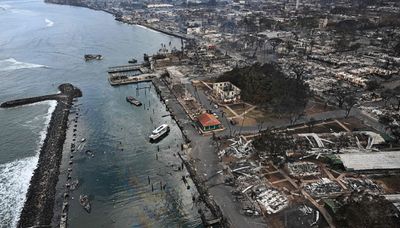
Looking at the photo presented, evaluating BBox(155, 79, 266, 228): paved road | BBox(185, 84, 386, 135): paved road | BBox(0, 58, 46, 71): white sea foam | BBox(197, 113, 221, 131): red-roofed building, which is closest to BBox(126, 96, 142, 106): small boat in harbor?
BBox(155, 79, 266, 228): paved road

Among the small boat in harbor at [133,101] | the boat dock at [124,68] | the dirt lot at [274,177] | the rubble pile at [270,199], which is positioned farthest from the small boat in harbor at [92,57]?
the rubble pile at [270,199]

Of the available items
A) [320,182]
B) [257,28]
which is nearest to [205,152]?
[320,182]

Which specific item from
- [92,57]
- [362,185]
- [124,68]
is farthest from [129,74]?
[362,185]

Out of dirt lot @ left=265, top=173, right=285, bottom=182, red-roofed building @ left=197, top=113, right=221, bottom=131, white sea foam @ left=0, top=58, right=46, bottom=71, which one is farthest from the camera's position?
white sea foam @ left=0, top=58, right=46, bottom=71

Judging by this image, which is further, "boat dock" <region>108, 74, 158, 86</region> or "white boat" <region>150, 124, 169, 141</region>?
"boat dock" <region>108, 74, 158, 86</region>

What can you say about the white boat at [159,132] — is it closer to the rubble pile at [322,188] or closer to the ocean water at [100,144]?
the ocean water at [100,144]

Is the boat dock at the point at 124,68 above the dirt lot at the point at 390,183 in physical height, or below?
below

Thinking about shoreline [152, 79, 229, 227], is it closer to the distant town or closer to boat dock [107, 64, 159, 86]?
the distant town

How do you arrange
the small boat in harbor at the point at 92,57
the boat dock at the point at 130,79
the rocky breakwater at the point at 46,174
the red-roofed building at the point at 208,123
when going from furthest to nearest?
the small boat in harbor at the point at 92,57 < the boat dock at the point at 130,79 < the red-roofed building at the point at 208,123 < the rocky breakwater at the point at 46,174
